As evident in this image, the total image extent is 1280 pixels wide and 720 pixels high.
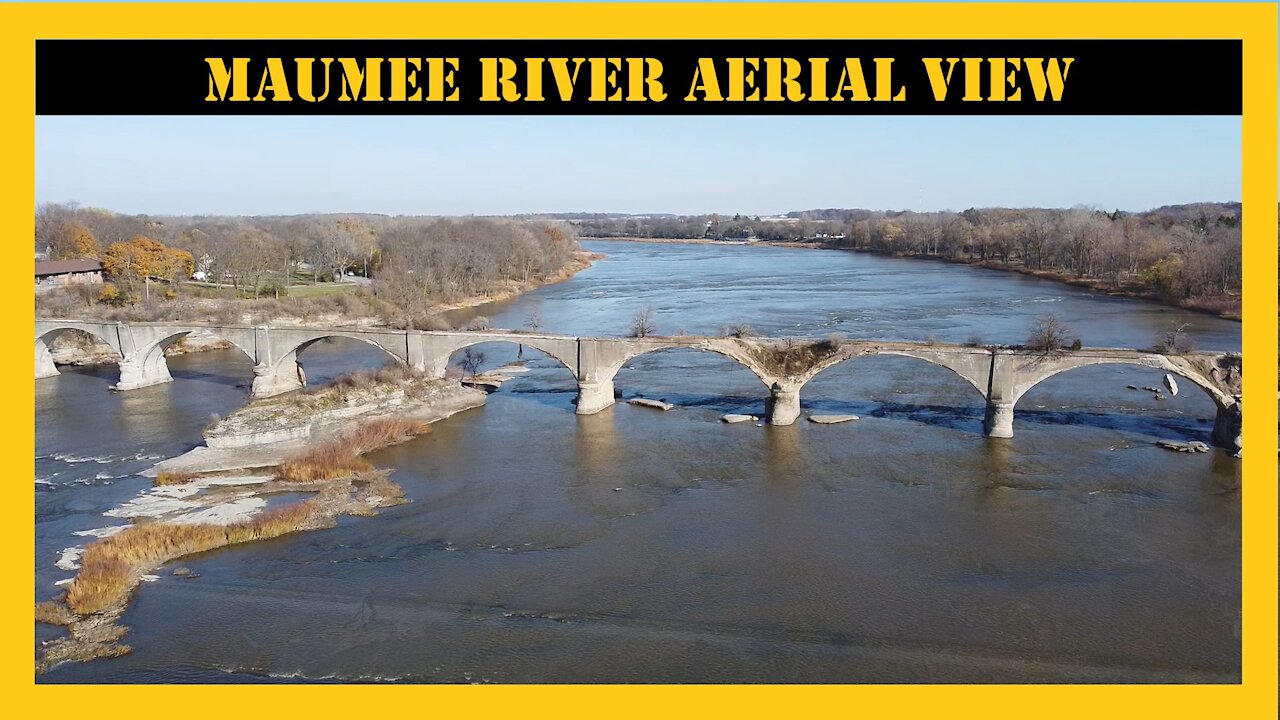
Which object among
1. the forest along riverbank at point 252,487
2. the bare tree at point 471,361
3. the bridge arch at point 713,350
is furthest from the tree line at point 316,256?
the bridge arch at point 713,350

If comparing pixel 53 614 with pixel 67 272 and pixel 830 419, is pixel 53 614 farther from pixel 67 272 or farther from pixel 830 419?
pixel 67 272

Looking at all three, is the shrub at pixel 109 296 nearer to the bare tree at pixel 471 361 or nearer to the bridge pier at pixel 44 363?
the bridge pier at pixel 44 363

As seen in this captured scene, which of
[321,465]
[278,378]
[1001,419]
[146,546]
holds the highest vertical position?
[278,378]

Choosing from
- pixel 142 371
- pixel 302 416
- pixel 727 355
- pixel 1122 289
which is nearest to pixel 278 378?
pixel 142 371

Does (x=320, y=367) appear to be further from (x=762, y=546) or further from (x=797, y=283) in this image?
(x=797, y=283)

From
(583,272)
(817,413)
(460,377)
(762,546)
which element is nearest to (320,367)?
(460,377)

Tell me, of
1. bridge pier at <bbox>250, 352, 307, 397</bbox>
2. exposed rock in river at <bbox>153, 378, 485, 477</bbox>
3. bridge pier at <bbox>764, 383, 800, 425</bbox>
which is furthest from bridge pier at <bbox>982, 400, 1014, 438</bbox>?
bridge pier at <bbox>250, 352, 307, 397</bbox>

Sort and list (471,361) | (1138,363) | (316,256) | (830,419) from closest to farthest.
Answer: (1138,363) < (830,419) < (471,361) < (316,256)
